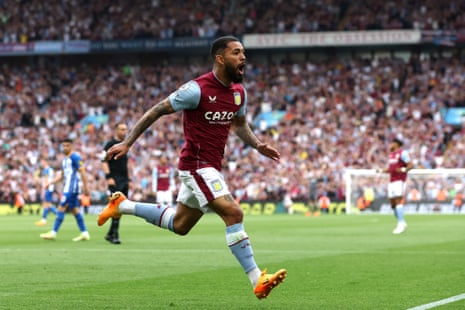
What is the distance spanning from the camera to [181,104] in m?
9.47

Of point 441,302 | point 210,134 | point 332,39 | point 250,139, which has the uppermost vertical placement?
point 332,39

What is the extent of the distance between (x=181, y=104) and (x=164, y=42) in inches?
1707

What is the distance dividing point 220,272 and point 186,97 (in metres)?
4.31

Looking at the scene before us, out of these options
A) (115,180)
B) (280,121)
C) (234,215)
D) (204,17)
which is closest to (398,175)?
(115,180)

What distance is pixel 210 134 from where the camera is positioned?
9.77 m

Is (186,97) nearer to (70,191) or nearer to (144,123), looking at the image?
(144,123)

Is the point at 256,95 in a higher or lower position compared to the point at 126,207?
lower

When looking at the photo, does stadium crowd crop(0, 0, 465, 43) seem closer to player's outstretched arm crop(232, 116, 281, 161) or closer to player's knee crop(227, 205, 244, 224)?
player's outstretched arm crop(232, 116, 281, 161)

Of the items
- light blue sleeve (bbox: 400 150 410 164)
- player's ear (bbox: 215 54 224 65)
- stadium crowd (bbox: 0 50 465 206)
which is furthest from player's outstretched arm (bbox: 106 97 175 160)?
stadium crowd (bbox: 0 50 465 206)

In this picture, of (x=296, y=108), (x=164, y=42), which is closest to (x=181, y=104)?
(x=296, y=108)

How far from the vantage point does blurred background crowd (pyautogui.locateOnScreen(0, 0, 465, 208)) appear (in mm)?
44031

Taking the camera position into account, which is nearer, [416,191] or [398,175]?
[398,175]

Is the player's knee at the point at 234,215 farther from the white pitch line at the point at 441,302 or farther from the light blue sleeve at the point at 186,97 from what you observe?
the white pitch line at the point at 441,302

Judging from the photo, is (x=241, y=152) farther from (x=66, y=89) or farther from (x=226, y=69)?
(x=226, y=69)
